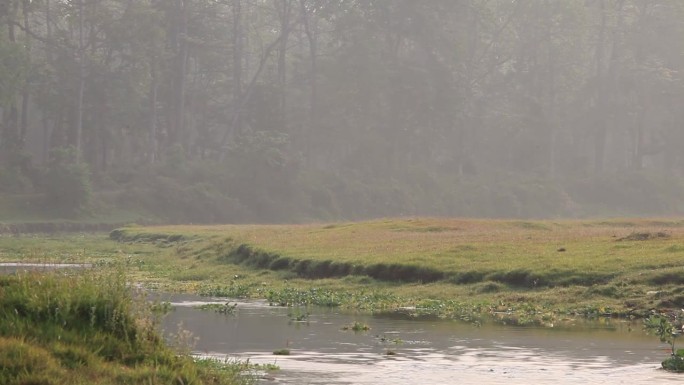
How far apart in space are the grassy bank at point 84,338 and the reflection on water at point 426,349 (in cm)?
319

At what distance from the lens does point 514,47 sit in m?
132

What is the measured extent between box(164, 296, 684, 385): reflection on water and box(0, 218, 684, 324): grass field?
2615 millimetres

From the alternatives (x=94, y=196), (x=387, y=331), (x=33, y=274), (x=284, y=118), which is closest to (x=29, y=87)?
(x=94, y=196)

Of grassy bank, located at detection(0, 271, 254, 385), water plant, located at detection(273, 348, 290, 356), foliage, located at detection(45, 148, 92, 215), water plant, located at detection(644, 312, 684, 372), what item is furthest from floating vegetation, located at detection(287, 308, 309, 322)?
foliage, located at detection(45, 148, 92, 215)

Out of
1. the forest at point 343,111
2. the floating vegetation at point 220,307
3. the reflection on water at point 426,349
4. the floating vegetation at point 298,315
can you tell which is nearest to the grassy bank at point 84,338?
the reflection on water at point 426,349

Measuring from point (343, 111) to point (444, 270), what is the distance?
79.2 meters

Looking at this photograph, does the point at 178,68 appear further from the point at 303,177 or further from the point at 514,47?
the point at 514,47

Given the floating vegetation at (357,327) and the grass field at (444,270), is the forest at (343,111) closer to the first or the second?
the grass field at (444,270)

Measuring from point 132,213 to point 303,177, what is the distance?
20.8 meters

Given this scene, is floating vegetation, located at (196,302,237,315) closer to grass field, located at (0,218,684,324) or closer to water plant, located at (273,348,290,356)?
grass field, located at (0,218,684,324)

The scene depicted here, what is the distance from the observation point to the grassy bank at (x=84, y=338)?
14391 millimetres

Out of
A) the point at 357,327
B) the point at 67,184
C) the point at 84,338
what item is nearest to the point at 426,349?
the point at 357,327

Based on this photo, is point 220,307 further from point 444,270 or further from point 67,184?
point 67,184

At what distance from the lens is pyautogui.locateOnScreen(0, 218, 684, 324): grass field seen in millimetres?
31484
